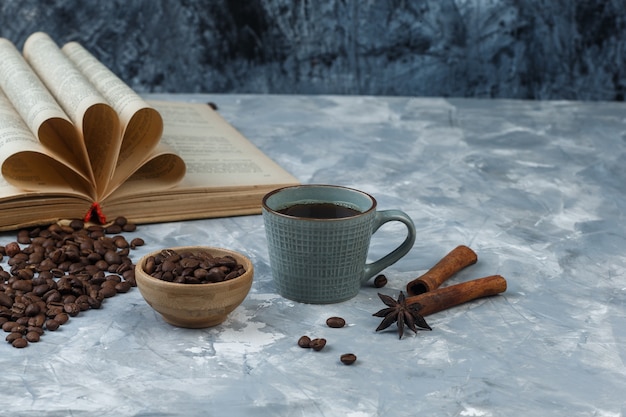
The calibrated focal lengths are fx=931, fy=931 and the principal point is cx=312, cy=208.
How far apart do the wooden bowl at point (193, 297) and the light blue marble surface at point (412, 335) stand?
0.09 ft

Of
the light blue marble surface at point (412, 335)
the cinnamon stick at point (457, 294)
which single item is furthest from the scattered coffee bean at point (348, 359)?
the cinnamon stick at point (457, 294)

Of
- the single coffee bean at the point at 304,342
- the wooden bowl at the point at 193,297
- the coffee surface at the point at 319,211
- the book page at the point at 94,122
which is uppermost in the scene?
the book page at the point at 94,122

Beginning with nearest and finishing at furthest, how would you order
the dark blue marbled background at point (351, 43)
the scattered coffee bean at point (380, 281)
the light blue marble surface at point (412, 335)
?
1. the light blue marble surface at point (412, 335)
2. the scattered coffee bean at point (380, 281)
3. the dark blue marbled background at point (351, 43)

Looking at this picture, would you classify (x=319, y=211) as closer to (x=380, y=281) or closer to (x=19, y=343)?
(x=380, y=281)

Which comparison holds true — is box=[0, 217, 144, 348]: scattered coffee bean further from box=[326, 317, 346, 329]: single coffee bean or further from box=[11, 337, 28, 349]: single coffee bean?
box=[326, 317, 346, 329]: single coffee bean

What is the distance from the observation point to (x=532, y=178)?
1905 mm

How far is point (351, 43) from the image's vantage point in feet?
9.26

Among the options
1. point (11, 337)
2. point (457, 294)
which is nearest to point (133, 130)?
point (11, 337)

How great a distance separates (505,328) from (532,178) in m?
→ 0.77

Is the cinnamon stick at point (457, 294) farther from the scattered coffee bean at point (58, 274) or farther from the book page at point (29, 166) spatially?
the book page at point (29, 166)

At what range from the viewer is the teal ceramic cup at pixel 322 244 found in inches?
47.7

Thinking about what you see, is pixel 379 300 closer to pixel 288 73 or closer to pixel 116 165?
pixel 116 165

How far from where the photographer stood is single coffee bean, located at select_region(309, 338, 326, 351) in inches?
44.0

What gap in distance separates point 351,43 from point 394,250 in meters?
1.61
